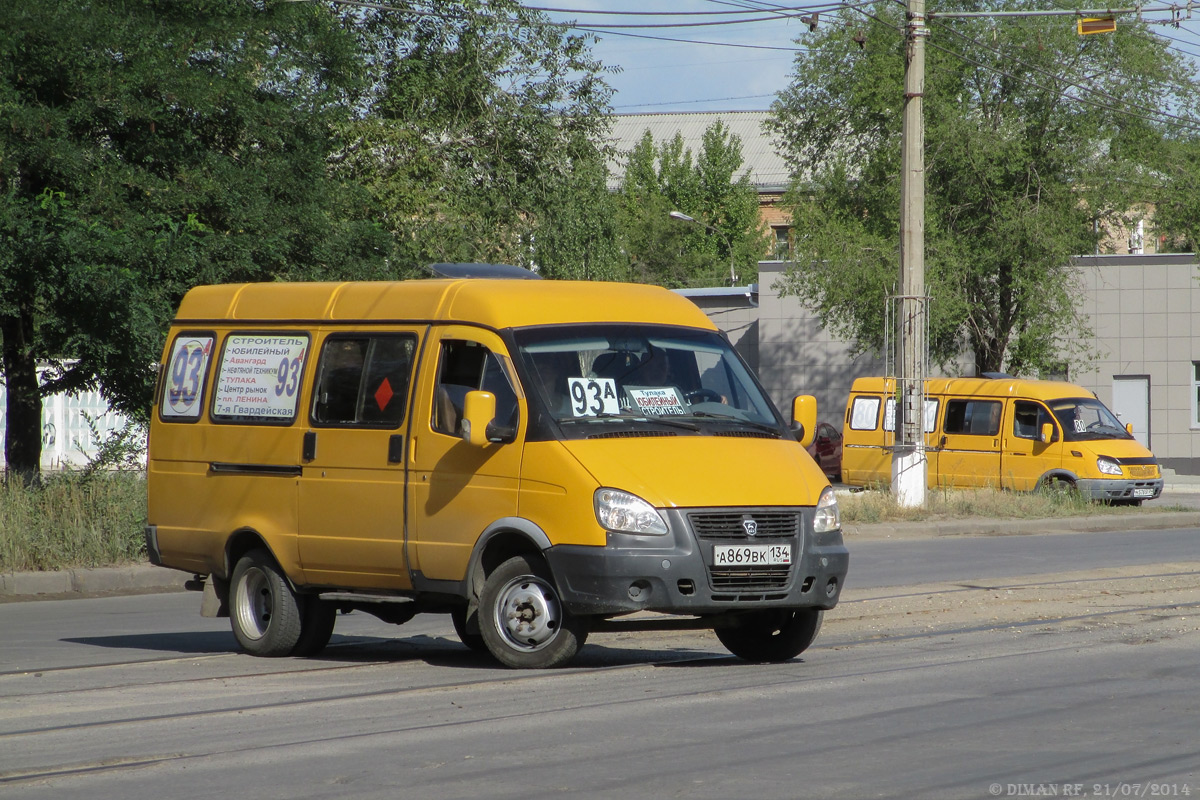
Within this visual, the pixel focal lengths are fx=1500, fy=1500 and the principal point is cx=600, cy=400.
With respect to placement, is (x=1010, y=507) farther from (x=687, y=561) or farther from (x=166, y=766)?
(x=166, y=766)

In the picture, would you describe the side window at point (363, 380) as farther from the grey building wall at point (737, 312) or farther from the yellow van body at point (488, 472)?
the grey building wall at point (737, 312)

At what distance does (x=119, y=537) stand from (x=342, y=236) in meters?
5.34

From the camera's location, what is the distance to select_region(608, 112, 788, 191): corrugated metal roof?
79125mm

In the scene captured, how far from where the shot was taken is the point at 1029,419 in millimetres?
25188

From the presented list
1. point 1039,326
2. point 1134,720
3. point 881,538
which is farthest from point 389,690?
point 1039,326

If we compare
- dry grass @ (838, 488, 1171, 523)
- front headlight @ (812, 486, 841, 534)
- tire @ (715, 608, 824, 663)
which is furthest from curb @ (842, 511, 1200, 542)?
front headlight @ (812, 486, 841, 534)

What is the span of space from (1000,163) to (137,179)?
2141 centimetres

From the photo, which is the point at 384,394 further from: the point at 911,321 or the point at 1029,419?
the point at 1029,419

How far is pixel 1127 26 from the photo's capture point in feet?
105

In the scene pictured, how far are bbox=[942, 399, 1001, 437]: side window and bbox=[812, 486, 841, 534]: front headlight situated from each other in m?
17.6

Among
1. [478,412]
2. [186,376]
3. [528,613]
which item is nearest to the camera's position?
[478,412]

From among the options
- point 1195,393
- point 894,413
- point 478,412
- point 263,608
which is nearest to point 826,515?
point 478,412

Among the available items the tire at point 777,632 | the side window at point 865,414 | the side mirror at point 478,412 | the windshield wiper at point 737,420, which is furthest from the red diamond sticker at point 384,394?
the side window at point 865,414

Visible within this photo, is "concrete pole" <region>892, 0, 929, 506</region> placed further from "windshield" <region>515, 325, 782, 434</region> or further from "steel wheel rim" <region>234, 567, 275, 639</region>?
"steel wheel rim" <region>234, 567, 275, 639</region>
